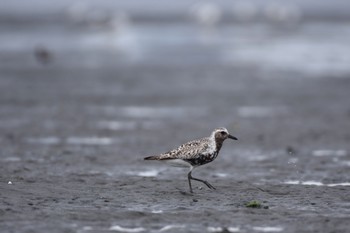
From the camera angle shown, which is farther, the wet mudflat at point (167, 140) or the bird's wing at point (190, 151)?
the bird's wing at point (190, 151)

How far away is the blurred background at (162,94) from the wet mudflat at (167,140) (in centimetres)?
6

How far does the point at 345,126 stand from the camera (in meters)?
20.6

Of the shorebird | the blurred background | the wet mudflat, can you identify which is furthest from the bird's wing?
the blurred background

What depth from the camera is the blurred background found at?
1820 cm

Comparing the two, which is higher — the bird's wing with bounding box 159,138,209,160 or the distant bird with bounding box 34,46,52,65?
the distant bird with bounding box 34,46,52,65

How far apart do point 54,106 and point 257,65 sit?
1297 centimetres

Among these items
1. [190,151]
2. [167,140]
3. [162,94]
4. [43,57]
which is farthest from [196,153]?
[43,57]

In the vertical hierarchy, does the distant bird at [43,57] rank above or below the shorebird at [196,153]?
above

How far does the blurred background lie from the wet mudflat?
6 cm

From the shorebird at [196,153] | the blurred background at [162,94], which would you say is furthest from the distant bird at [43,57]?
the shorebird at [196,153]

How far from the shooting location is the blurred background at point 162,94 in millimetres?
18203

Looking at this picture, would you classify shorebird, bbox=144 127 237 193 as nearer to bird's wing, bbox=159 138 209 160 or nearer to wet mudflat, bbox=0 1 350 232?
bird's wing, bbox=159 138 209 160

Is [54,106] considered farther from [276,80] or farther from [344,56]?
[344,56]

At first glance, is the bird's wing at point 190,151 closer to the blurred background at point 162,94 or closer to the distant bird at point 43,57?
the blurred background at point 162,94
